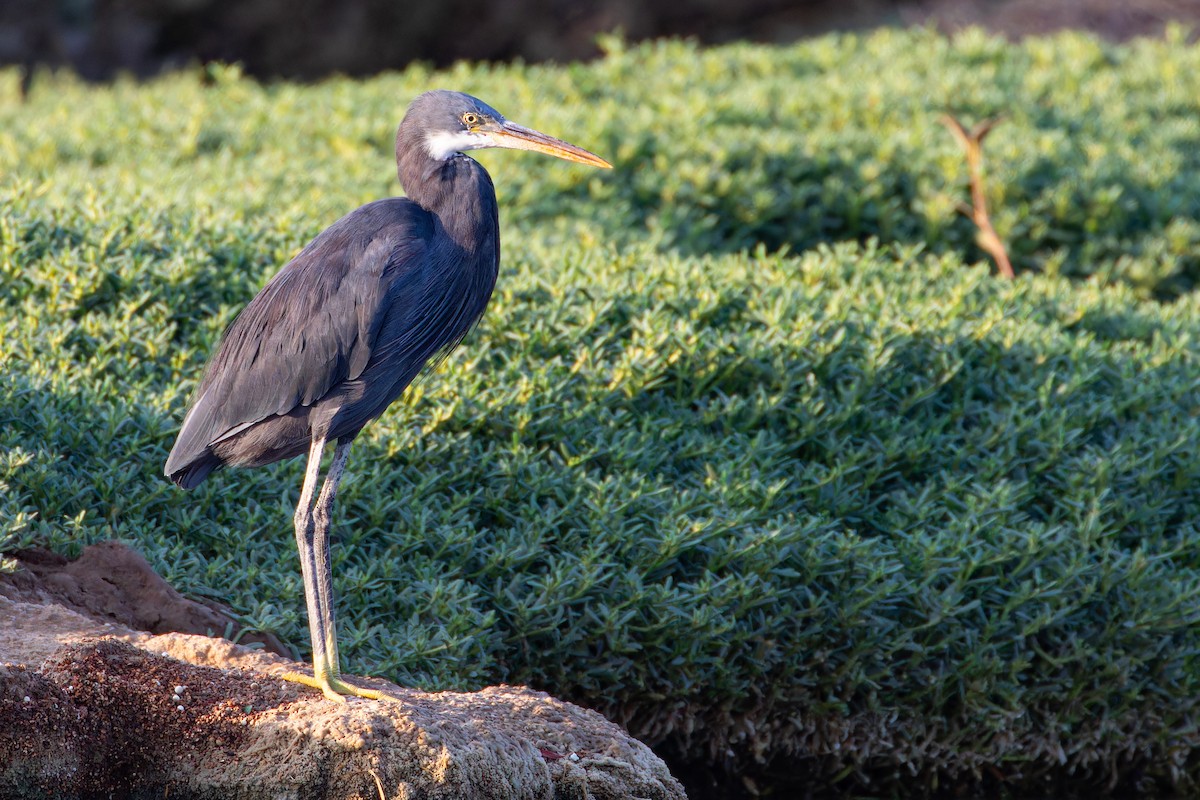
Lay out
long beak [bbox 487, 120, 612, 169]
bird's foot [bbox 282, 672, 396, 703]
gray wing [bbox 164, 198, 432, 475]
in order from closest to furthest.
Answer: bird's foot [bbox 282, 672, 396, 703] < gray wing [bbox 164, 198, 432, 475] < long beak [bbox 487, 120, 612, 169]

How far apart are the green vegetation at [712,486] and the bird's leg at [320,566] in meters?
0.36

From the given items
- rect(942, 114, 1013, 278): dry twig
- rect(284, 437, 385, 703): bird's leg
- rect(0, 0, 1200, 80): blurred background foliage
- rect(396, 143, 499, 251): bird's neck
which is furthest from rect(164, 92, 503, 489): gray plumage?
rect(0, 0, 1200, 80): blurred background foliage

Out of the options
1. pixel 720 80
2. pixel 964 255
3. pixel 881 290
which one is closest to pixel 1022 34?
pixel 720 80

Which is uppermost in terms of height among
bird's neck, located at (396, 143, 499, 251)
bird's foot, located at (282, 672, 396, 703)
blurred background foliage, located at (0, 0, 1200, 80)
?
blurred background foliage, located at (0, 0, 1200, 80)

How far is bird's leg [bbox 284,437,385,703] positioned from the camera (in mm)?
3391

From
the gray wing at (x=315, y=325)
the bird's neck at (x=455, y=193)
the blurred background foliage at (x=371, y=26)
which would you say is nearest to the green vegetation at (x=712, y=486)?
the gray wing at (x=315, y=325)

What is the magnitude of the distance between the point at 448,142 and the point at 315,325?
636mm

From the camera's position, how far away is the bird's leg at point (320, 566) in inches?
133

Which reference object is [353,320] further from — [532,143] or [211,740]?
[211,740]

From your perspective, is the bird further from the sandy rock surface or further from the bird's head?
the sandy rock surface

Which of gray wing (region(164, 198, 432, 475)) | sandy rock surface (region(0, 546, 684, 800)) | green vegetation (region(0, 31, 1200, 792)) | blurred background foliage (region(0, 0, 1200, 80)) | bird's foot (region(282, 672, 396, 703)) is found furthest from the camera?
blurred background foliage (region(0, 0, 1200, 80))

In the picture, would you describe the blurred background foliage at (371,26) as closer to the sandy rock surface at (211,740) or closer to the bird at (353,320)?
the bird at (353,320)

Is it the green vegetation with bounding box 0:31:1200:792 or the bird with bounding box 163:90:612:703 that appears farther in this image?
the green vegetation with bounding box 0:31:1200:792

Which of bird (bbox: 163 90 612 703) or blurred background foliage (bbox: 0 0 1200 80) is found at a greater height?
blurred background foliage (bbox: 0 0 1200 80)
